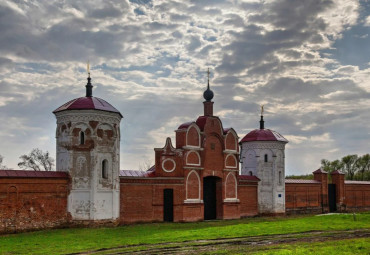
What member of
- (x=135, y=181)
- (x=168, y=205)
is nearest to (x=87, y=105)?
(x=135, y=181)

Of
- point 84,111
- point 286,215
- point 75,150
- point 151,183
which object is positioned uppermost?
point 84,111

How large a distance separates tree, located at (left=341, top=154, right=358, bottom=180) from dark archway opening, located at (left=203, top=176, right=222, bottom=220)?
44337mm

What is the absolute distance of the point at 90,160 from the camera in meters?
24.3

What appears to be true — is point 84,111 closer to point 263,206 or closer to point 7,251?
point 7,251

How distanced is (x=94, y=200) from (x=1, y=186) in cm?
491

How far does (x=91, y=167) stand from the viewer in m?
24.2

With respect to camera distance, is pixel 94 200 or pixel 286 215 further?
pixel 286 215

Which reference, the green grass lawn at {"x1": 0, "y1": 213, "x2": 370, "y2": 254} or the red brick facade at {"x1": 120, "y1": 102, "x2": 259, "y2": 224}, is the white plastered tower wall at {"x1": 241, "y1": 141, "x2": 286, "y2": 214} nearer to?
the red brick facade at {"x1": 120, "y1": 102, "x2": 259, "y2": 224}

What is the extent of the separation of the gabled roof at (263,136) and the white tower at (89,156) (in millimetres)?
14337

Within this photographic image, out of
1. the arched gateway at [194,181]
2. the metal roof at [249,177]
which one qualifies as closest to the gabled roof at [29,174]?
the arched gateway at [194,181]

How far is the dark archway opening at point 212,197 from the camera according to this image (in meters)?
31.2

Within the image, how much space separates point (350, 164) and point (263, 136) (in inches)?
1562

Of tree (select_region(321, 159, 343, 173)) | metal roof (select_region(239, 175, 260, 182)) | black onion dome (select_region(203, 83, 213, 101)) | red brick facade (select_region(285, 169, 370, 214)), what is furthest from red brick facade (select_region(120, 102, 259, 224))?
tree (select_region(321, 159, 343, 173))

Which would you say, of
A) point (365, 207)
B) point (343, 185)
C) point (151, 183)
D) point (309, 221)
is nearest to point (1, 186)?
point (151, 183)
